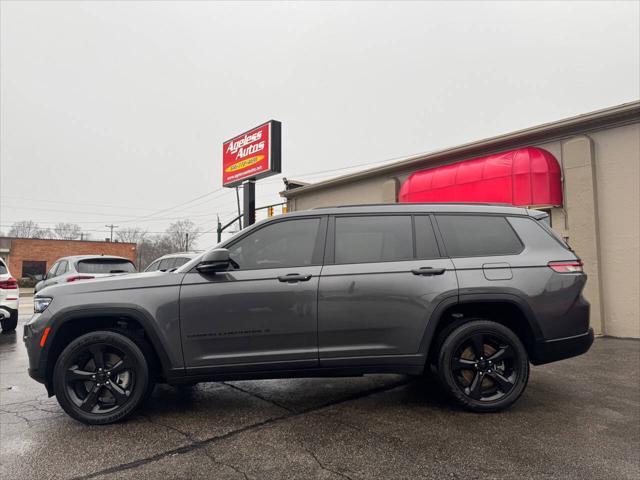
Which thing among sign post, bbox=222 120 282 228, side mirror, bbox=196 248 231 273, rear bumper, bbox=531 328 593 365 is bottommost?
rear bumper, bbox=531 328 593 365

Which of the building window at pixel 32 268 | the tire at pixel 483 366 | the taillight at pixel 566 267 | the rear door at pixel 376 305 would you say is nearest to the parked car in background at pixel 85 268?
the rear door at pixel 376 305

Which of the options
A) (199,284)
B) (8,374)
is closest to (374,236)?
(199,284)

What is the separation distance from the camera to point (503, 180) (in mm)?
9234

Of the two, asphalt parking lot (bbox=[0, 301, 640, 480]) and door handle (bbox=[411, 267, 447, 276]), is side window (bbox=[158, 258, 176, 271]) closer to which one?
asphalt parking lot (bbox=[0, 301, 640, 480])

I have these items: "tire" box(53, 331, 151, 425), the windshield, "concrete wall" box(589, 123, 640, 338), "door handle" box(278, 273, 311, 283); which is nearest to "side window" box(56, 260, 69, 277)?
the windshield

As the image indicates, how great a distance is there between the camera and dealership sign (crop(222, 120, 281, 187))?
15922 mm

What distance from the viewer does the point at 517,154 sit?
9133 millimetres

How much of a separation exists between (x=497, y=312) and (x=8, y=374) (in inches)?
241

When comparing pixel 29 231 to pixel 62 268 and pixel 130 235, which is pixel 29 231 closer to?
pixel 130 235

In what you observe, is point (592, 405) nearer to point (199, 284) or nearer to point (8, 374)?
point (199, 284)

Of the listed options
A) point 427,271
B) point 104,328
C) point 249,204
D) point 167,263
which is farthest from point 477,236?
point 249,204

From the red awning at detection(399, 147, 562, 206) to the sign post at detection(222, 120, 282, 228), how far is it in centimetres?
696

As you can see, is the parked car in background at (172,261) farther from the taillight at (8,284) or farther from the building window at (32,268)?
the building window at (32,268)

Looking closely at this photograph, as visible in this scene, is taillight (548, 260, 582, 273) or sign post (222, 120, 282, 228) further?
sign post (222, 120, 282, 228)
